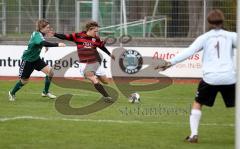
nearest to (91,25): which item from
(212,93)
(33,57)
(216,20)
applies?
(33,57)

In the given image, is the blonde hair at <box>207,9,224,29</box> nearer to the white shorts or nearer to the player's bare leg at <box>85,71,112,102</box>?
the player's bare leg at <box>85,71,112,102</box>

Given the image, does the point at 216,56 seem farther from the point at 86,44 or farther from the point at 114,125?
the point at 86,44

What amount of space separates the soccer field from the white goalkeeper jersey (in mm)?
964

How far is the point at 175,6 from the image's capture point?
24.8 m

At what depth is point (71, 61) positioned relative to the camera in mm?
23516

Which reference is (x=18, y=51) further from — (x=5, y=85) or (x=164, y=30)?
(x=164, y=30)

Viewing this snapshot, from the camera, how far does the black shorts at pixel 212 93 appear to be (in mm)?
9852

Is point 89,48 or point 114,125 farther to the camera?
point 89,48

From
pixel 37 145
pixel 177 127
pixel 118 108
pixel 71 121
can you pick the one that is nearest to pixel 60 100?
pixel 118 108

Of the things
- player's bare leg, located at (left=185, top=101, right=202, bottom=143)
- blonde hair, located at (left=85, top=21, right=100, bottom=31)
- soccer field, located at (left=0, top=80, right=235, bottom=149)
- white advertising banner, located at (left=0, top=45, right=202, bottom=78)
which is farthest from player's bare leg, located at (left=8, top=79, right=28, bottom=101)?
white advertising banner, located at (left=0, top=45, right=202, bottom=78)

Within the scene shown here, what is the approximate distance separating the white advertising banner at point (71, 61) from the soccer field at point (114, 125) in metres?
6.20

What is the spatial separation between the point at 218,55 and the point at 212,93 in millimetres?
587

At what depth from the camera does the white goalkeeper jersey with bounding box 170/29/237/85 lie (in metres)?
9.67

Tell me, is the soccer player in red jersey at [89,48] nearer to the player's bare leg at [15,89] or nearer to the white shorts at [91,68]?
the white shorts at [91,68]
